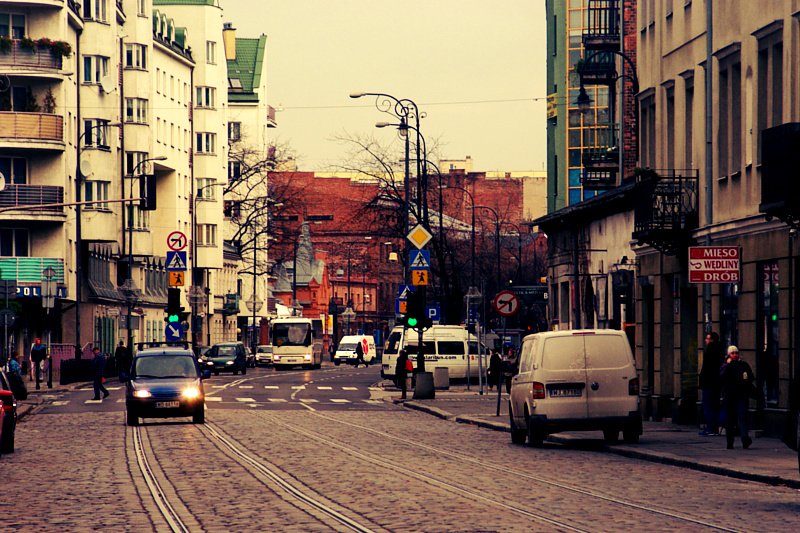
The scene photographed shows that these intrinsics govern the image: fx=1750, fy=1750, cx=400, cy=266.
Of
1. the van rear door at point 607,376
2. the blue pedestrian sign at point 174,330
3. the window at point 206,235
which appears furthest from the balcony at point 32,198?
the van rear door at point 607,376

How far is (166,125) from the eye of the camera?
106 meters

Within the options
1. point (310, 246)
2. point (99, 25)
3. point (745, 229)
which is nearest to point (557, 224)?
point (745, 229)

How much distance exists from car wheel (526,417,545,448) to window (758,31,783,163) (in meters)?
6.54

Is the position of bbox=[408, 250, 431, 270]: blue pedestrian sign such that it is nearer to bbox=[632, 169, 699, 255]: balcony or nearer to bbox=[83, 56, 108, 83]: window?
bbox=[632, 169, 699, 255]: balcony

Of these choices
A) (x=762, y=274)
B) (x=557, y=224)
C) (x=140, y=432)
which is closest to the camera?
(x=762, y=274)

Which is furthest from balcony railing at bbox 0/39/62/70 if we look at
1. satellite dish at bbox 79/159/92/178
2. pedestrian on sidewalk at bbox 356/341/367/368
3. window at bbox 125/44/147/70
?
pedestrian on sidewalk at bbox 356/341/367/368

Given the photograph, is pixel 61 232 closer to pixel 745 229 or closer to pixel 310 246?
pixel 745 229

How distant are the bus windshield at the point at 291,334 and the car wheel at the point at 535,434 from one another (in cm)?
6802

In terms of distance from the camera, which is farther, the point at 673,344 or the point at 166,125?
the point at 166,125

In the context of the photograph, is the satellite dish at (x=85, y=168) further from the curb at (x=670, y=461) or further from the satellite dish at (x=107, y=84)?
the curb at (x=670, y=461)

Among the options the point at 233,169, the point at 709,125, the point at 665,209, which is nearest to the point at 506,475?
the point at 709,125

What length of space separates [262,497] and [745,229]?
15169 mm

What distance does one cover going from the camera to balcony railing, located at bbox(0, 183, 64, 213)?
247ft

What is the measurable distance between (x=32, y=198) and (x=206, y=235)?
39208 millimetres
